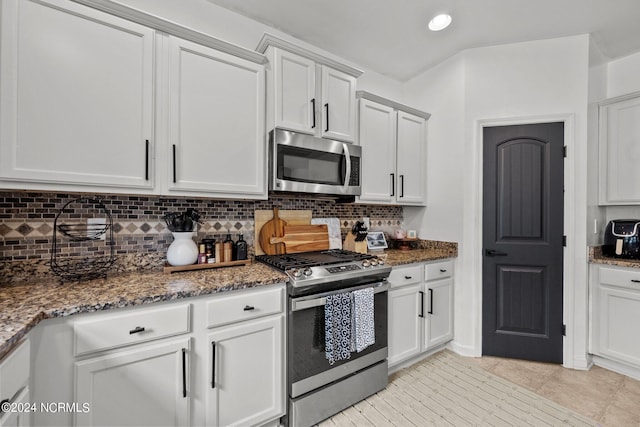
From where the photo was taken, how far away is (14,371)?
0.91 metres

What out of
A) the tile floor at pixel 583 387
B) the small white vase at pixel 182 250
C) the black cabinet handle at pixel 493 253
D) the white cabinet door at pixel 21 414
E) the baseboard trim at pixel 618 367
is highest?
the small white vase at pixel 182 250

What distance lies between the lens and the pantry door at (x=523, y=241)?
243cm

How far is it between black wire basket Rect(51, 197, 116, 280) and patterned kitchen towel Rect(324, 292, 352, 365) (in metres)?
1.31

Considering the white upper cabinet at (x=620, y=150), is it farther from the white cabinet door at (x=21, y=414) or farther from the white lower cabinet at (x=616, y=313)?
the white cabinet door at (x=21, y=414)

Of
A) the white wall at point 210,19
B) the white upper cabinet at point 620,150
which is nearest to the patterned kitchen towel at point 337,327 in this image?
the white wall at point 210,19

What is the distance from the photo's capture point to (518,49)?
8.31 feet

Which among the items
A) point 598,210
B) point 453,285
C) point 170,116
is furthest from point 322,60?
point 598,210

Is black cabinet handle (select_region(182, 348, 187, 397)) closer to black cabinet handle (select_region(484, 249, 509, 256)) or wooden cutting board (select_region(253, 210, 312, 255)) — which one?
wooden cutting board (select_region(253, 210, 312, 255))

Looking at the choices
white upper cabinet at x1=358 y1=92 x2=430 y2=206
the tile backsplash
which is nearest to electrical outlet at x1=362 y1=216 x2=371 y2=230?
white upper cabinet at x1=358 y1=92 x2=430 y2=206

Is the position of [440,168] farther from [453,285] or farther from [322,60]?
[322,60]

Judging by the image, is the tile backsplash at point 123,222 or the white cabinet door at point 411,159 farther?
the white cabinet door at point 411,159

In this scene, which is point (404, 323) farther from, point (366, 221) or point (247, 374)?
point (247, 374)

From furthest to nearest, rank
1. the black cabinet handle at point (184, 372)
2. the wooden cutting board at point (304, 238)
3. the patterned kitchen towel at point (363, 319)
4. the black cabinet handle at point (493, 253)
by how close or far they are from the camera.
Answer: the black cabinet handle at point (493, 253)
the wooden cutting board at point (304, 238)
the patterned kitchen towel at point (363, 319)
the black cabinet handle at point (184, 372)

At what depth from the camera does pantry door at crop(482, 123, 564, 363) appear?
95.5 inches
